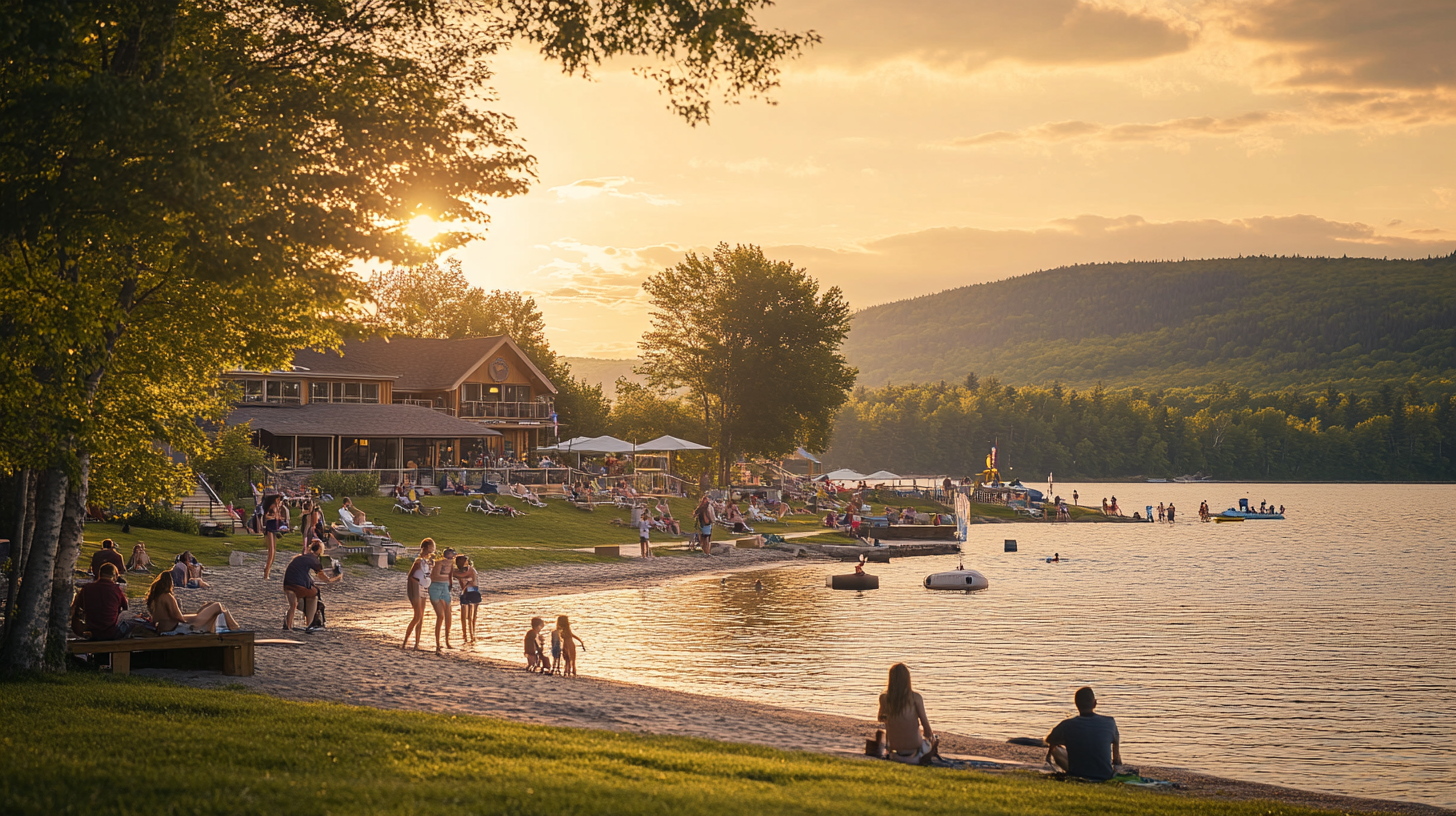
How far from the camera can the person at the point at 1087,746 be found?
12.3 meters

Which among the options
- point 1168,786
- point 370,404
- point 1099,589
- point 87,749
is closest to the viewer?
point 87,749

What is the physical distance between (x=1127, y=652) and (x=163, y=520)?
87.2ft

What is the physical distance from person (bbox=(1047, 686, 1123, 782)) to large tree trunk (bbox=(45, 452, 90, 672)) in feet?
38.8

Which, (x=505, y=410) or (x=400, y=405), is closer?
(x=400, y=405)

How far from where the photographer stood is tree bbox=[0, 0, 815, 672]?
429 inches

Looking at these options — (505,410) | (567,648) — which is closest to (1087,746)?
(567,648)

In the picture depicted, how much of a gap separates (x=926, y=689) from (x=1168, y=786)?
7501 millimetres

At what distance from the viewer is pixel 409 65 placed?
43.8 feet

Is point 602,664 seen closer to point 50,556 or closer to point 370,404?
point 50,556

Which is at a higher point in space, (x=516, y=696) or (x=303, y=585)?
(x=303, y=585)

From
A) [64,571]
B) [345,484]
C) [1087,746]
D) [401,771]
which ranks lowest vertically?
[1087,746]

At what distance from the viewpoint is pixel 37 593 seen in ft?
41.4

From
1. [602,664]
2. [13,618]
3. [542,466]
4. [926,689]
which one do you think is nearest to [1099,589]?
[926,689]

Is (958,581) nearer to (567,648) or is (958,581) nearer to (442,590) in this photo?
(442,590)
